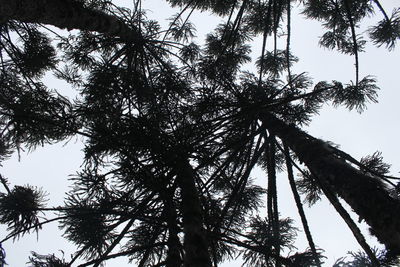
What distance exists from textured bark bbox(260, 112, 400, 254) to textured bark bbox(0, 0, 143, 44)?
8.81 ft

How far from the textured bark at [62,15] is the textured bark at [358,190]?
268 centimetres

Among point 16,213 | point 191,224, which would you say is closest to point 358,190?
point 191,224

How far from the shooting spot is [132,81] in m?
4.33

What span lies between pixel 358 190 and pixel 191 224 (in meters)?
1.21

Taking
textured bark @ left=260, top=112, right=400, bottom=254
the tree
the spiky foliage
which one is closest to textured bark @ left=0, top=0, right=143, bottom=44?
the tree

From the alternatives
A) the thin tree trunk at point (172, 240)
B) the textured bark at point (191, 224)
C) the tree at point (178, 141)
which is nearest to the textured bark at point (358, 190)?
the tree at point (178, 141)

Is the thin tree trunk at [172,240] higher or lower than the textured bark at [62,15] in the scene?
lower

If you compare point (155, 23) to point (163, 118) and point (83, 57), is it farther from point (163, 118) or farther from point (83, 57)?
point (163, 118)

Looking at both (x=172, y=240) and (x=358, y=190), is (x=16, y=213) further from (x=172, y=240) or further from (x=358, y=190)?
(x=358, y=190)

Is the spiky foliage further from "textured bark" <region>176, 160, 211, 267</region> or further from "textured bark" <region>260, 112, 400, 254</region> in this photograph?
"textured bark" <region>260, 112, 400, 254</region>

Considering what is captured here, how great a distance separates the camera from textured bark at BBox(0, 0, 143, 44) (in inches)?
106

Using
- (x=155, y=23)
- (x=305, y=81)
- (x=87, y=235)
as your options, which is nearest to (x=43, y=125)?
(x=87, y=235)

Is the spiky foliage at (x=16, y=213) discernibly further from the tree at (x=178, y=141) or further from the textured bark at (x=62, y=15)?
the textured bark at (x=62, y=15)

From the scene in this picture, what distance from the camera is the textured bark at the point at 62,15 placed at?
270cm
